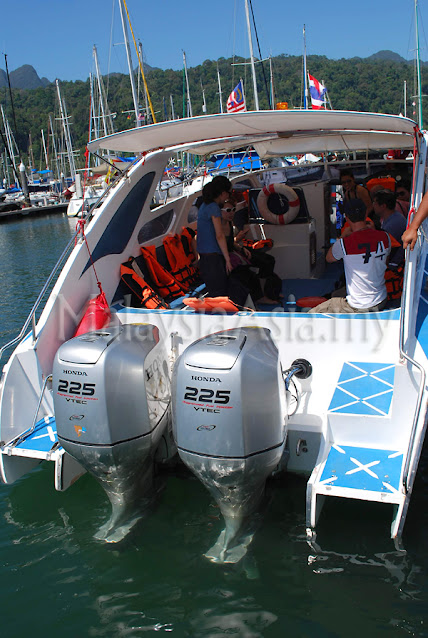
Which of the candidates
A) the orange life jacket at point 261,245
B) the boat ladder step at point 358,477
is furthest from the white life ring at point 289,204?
the boat ladder step at point 358,477

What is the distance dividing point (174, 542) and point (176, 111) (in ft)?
155

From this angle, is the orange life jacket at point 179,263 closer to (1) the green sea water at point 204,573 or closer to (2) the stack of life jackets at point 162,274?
(2) the stack of life jackets at point 162,274

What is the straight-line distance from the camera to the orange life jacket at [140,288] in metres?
4.46

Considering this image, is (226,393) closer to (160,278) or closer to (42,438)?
(42,438)

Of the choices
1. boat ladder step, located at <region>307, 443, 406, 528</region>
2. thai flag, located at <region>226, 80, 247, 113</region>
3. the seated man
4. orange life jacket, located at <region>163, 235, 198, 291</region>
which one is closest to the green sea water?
boat ladder step, located at <region>307, 443, 406, 528</region>

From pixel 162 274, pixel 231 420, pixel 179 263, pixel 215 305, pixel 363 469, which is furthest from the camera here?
pixel 179 263

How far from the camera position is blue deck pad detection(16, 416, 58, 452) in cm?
328

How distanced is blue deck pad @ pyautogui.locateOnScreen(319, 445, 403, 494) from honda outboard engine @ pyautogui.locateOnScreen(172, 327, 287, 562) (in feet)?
0.95

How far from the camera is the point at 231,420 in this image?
255 centimetres

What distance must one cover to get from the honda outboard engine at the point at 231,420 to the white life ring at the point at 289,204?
156 inches

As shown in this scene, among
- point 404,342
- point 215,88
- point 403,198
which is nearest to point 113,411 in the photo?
point 404,342

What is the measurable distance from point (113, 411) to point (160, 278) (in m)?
2.40

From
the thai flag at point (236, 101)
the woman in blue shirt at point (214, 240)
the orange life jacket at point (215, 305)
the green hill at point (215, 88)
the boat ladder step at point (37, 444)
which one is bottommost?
the boat ladder step at point (37, 444)

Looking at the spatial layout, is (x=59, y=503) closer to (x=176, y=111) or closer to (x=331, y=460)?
(x=331, y=460)
